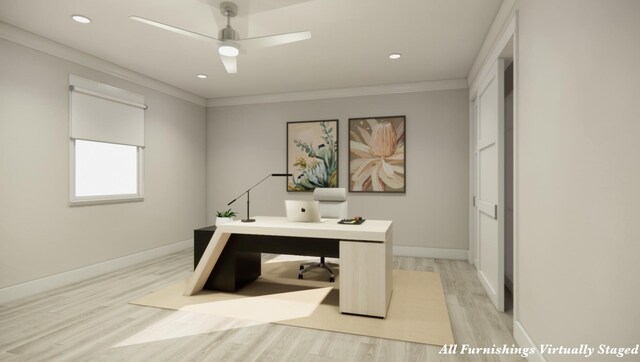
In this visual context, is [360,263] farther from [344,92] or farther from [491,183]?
[344,92]

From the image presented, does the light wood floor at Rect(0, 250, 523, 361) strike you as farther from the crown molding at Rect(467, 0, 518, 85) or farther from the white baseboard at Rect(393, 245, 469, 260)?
the crown molding at Rect(467, 0, 518, 85)

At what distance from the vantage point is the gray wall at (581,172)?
122 centimetres

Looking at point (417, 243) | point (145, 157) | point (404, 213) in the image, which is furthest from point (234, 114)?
point (417, 243)

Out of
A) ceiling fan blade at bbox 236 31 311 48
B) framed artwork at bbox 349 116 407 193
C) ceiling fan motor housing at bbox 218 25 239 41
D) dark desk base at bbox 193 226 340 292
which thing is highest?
ceiling fan motor housing at bbox 218 25 239 41

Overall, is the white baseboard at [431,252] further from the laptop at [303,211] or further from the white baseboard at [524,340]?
the white baseboard at [524,340]

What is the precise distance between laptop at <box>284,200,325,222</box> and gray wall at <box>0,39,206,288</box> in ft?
8.46

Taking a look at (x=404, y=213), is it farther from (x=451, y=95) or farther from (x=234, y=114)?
(x=234, y=114)

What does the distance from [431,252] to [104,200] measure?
4.53 metres

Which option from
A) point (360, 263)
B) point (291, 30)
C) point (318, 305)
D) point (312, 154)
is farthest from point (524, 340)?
point (312, 154)

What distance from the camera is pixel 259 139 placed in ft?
19.3

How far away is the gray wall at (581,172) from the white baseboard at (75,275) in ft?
14.6

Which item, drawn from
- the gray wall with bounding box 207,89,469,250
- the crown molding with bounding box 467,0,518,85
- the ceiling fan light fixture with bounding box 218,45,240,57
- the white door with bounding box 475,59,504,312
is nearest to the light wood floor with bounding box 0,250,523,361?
the white door with bounding box 475,59,504,312

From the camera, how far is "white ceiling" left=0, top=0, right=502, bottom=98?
2859 mm

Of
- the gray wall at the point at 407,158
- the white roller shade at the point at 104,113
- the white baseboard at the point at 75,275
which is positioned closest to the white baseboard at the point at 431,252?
the gray wall at the point at 407,158
